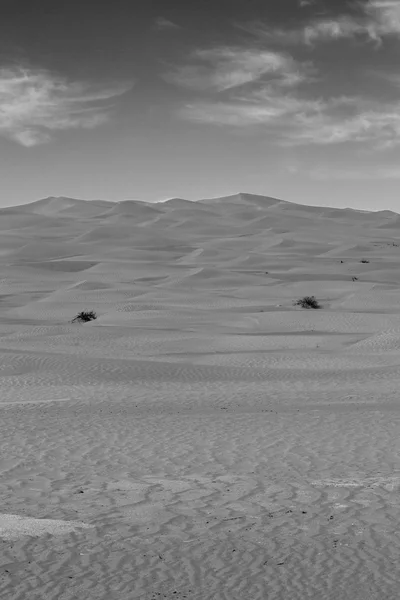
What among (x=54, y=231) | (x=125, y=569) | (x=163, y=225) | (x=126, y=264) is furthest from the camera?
(x=163, y=225)

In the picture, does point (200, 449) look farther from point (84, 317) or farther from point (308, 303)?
point (308, 303)

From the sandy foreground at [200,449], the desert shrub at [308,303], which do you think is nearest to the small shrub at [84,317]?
the sandy foreground at [200,449]

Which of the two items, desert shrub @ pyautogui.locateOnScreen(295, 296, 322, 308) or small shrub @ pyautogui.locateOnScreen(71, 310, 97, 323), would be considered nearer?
small shrub @ pyautogui.locateOnScreen(71, 310, 97, 323)

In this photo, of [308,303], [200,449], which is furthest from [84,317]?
[200,449]

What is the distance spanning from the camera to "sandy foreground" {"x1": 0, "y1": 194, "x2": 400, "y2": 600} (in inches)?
233

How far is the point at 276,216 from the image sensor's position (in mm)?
94500

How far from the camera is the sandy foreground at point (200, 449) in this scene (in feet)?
19.4

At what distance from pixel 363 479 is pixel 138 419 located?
4.79 metres

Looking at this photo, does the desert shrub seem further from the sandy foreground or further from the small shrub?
the small shrub

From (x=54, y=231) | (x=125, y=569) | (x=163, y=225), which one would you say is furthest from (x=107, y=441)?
(x=163, y=225)

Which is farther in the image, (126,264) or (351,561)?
(126,264)

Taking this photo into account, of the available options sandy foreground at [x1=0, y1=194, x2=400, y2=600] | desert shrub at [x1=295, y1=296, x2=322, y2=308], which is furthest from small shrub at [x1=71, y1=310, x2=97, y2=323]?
desert shrub at [x1=295, y1=296, x2=322, y2=308]

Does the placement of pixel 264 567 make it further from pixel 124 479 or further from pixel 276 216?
pixel 276 216

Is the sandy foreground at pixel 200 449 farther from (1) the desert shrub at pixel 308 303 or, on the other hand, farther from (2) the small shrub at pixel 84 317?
(1) the desert shrub at pixel 308 303
